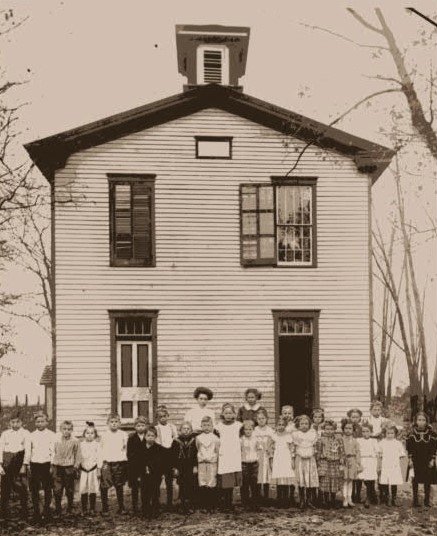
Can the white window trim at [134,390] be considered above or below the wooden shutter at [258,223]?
below

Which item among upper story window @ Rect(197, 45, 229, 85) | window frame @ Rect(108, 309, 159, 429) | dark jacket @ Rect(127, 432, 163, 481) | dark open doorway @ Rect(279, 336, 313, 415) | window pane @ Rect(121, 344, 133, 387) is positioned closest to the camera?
dark jacket @ Rect(127, 432, 163, 481)

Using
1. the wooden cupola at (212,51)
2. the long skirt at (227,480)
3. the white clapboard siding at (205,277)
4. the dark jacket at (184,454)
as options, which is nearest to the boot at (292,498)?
the long skirt at (227,480)

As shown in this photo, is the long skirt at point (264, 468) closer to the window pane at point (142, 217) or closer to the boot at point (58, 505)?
the boot at point (58, 505)

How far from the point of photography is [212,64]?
70.2 feet

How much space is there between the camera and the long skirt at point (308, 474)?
44.3 ft

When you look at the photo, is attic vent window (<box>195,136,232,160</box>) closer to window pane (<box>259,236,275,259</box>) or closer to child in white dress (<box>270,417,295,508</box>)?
window pane (<box>259,236,275,259</box>)

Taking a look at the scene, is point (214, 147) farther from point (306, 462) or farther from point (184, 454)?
point (306, 462)

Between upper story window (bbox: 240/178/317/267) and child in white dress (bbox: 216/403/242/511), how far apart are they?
20.1 feet

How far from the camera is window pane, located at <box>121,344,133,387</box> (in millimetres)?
18641

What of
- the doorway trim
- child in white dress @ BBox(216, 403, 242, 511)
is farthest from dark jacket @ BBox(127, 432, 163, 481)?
the doorway trim

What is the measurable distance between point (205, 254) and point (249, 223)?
1.21m

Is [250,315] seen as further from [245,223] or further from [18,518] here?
[18,518]

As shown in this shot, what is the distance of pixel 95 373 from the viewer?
18375 millimetres

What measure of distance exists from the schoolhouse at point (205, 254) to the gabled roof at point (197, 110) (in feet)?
0.10
